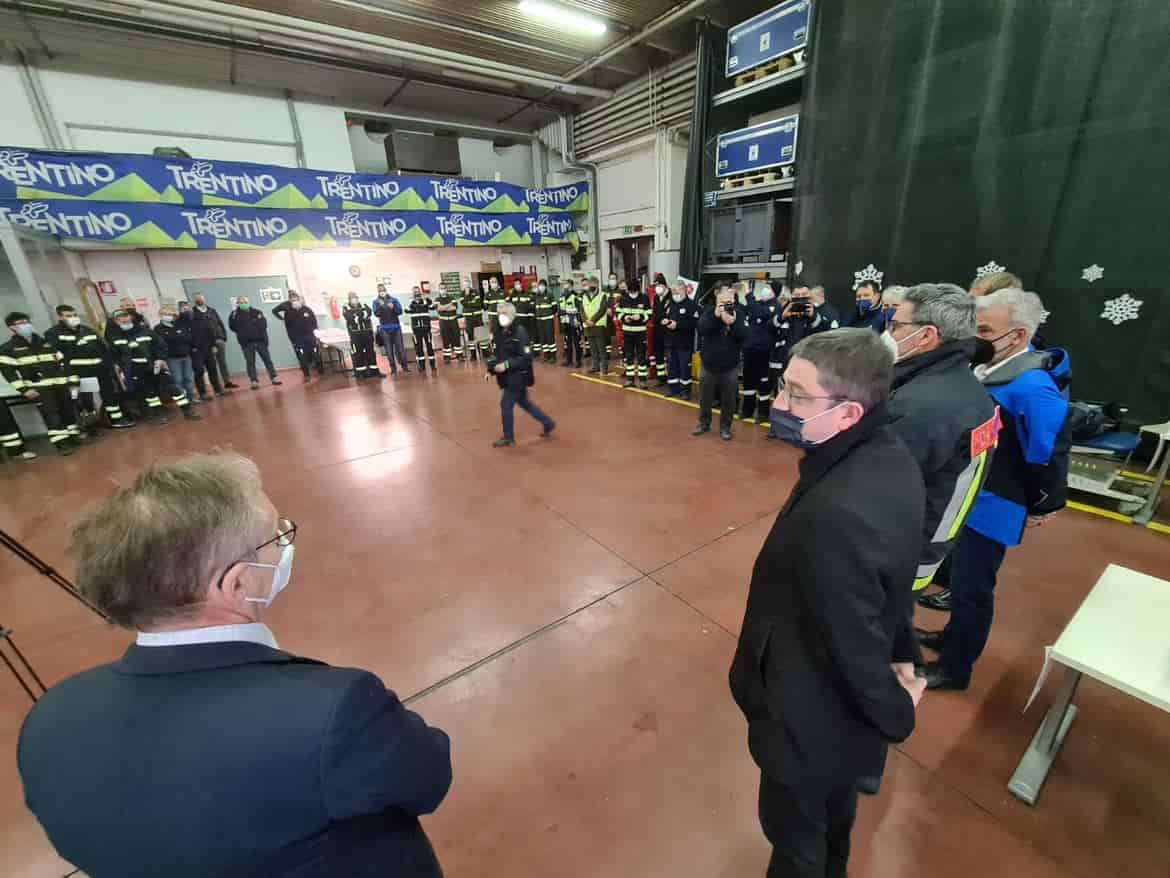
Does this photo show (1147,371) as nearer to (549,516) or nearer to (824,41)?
(824,41)

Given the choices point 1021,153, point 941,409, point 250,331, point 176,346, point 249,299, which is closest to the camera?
point 941,409

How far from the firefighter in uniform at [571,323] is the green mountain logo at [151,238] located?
23.4ft

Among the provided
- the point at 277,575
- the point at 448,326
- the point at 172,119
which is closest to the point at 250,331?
the point at 448,326

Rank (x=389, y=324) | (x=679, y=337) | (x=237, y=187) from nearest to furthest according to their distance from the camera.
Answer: (x=679, y=337) < (x=237, y=187) < (x=389, y=324)

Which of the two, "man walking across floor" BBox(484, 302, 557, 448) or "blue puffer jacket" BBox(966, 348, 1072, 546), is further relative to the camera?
"man walking across floor" BBox(484, 302, 557, 448)

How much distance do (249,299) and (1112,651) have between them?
43.9 feet

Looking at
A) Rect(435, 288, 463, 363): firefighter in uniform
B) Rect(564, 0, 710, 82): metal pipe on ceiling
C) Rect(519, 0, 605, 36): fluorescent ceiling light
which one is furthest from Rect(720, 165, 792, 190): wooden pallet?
Rect(435, 288, 463, 363): firefighter in uniform

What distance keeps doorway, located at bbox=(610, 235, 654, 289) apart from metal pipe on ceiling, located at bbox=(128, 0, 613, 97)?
12.4ft

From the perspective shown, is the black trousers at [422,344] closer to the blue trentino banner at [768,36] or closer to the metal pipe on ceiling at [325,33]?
the metal pipe on ceiling at [325,33]

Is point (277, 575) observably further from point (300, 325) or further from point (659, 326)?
point (300, 325)

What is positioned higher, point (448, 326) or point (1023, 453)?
point (1023, 453)

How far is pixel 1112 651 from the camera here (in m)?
1.62

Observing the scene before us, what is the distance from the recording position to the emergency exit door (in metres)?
10.0

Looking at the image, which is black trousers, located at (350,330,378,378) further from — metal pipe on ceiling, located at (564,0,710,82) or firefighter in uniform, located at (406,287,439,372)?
metal pipe on ceiling, located at (564,0,710,82)
